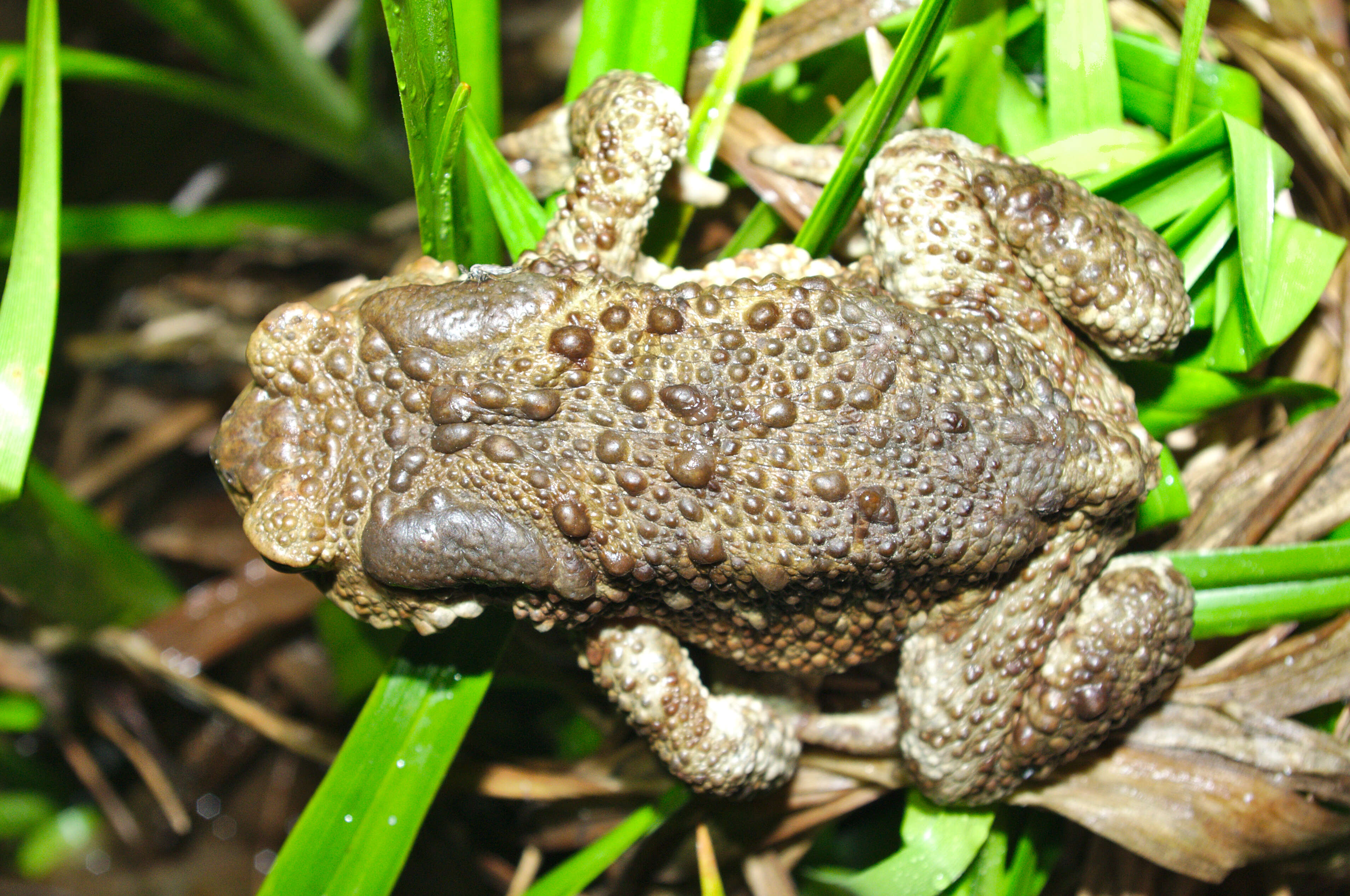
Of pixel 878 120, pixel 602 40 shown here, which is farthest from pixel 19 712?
pixel 878 120

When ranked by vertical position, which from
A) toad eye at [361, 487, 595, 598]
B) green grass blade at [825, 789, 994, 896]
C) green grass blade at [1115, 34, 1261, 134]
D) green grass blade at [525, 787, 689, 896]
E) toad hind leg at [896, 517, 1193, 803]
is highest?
green grass blade at [1115, 34, 1261, 134]

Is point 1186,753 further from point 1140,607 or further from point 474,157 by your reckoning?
point 474,157

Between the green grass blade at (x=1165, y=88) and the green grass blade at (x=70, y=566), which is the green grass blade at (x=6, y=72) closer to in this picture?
the green grass blade at (x=70, y=566)

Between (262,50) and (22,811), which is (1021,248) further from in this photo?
(22,811)

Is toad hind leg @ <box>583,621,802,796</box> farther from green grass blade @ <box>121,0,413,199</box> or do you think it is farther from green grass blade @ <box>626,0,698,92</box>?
green grass blade @ <box>121,0,413,199</box>

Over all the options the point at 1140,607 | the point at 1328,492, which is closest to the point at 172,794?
the point at 1140,607

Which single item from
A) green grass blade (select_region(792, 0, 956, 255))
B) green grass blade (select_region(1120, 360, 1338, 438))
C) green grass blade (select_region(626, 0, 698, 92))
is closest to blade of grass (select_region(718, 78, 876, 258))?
green grass blade (select_region(792, 0, 956, 255))

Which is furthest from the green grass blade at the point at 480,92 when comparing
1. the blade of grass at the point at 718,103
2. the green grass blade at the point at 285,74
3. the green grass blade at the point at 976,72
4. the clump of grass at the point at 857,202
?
the green grass blade at the point at 285,74

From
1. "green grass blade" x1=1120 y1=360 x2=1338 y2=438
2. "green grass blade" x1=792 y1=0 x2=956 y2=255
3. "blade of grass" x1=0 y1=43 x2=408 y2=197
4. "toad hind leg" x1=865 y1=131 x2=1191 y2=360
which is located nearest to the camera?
"green grass blade" x1=792 y1=0 x2=956 y2=255
